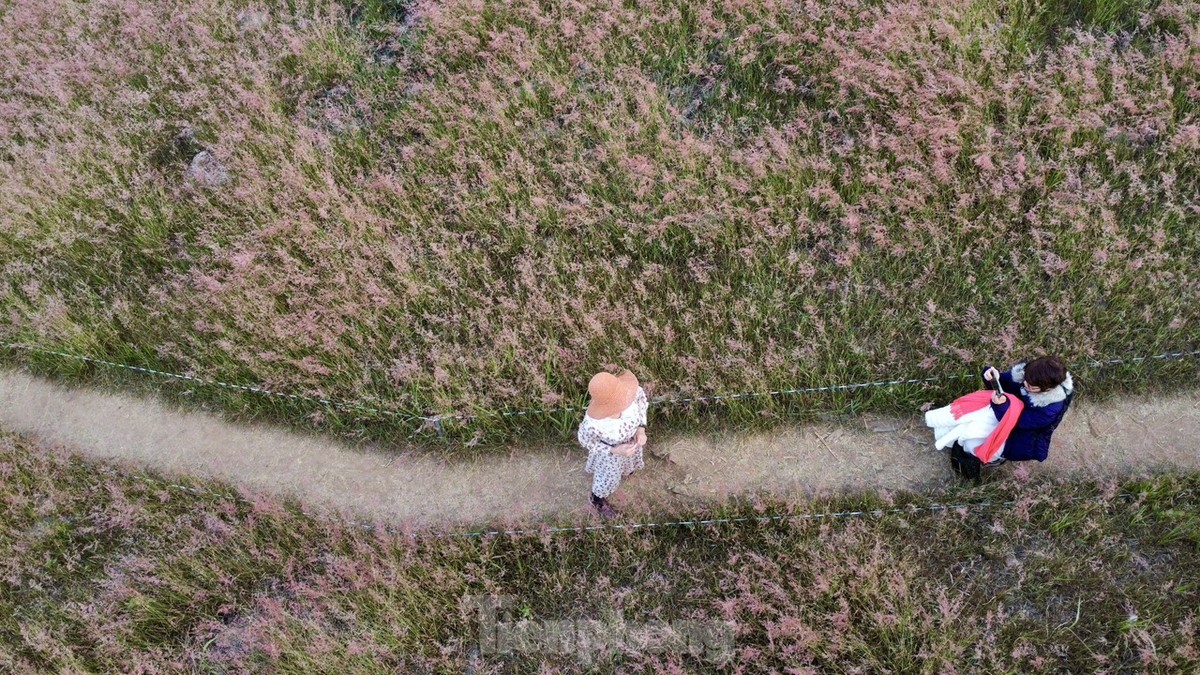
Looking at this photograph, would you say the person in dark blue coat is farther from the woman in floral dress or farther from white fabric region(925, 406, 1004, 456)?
the woman in floral dress

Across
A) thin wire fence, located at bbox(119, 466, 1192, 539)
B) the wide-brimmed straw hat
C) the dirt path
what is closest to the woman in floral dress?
the wide-brimmed straw hat

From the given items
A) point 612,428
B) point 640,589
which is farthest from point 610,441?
point 640,589

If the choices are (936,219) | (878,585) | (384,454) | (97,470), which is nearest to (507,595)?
(384,454)

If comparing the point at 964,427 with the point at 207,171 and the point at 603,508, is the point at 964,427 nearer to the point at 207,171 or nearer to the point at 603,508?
the point at 603,508

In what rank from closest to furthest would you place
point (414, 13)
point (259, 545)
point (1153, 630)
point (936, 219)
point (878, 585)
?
1. point (1153, 630)
2. point (878, 585)
3. point (259, 545)
4. point (936, 219)
5. point (414, 13)

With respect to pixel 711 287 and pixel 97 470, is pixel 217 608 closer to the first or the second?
pixel 97 470

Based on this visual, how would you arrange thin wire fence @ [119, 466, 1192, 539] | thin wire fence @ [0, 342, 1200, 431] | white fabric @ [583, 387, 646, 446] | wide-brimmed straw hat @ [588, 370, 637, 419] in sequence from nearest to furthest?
wide-brimmed straw hat @ [588, 370, 637, 419]
white fabric @ [583, 387, 646, 446]
thin wire fence @ [119, 466, 1192, 539]
thin wire fence @ [0, 342, 1200, 431]

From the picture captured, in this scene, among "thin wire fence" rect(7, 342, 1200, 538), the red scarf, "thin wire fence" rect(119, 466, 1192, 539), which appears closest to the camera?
the red scarf
